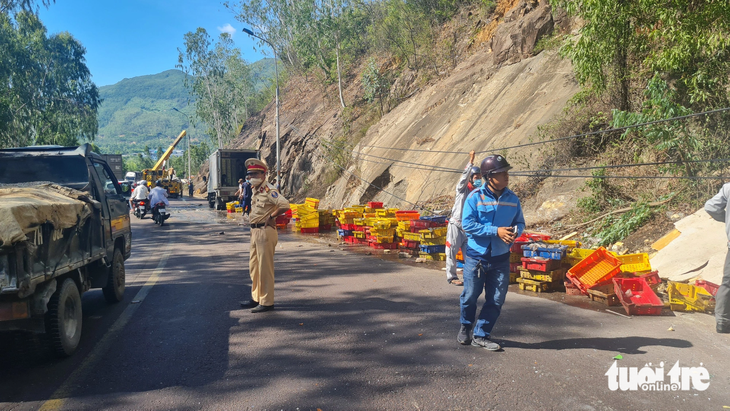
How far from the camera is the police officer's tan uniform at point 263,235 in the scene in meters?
6.38

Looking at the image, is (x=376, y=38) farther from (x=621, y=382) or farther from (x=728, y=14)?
(x=621, y=382)

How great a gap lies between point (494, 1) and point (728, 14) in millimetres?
17206

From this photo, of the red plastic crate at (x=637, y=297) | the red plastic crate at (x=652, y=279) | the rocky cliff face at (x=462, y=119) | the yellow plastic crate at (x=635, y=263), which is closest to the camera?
the red plastic crate at (x=637, y=297)

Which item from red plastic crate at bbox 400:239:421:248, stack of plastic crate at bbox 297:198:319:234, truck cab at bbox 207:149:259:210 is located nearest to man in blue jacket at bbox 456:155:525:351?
red plastic crate at bbox 400:239:421:248

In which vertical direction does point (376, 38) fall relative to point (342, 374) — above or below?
above

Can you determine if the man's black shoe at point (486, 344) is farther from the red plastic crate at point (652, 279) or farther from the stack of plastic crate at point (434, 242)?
the stack of plastic crate at point (434, 242)

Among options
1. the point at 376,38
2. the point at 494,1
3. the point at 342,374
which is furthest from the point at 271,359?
the point at 376,38

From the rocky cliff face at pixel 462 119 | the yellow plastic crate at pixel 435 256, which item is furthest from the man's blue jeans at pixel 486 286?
the rocky cliff face at pixel 462 119

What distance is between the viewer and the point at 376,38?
35625 millimetres

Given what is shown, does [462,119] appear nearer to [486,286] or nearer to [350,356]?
[486,286]

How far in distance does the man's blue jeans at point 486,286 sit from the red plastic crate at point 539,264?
2.89m

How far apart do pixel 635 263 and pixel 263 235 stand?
5.51m

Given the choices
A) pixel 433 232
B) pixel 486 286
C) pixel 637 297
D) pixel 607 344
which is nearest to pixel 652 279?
pixel 637 297

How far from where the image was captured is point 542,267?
7.39m
